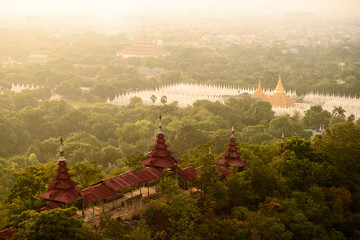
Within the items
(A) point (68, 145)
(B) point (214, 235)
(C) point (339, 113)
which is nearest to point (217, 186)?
(B) point (214, 235)

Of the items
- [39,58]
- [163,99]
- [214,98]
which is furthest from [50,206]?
[39,58]

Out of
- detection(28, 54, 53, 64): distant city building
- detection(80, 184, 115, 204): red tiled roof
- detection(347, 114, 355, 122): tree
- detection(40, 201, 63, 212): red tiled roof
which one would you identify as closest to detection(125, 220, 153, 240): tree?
detection(80, 184, 115, 204): red tiled roof

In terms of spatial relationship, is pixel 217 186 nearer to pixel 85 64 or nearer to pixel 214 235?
pixel 214 235

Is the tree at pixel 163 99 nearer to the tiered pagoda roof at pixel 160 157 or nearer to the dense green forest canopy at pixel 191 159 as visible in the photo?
the dense green forest canopy at pixel 191 159

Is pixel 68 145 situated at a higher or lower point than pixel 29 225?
lower

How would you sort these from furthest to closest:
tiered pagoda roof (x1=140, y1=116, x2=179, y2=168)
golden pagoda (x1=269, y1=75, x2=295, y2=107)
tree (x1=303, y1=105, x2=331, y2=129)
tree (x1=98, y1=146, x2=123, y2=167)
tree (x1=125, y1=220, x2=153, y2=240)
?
golden pagoda (x1=269, y1=75, x2=295, y2=107) < tree (x1=303, y1=105, x2=331, y2=129) < tree (x1=98, y1=146, x2=123, y2=167) < tiered pagoda roof (x1=140, y1=116, x2=179, y2=168) < tree (x1=125, y1=220, x2=153, y2=240)

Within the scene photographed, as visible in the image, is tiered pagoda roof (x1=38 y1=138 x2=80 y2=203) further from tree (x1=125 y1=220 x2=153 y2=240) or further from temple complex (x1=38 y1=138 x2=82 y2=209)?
tree (x1=125 y1=220 x2=153 y2=240)

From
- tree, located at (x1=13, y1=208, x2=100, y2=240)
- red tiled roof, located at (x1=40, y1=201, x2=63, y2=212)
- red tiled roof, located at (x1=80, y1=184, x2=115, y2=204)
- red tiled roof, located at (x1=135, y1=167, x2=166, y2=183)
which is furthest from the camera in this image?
red tiled roof, located at (x1=135, y1=167, x2=166, y2=183)
